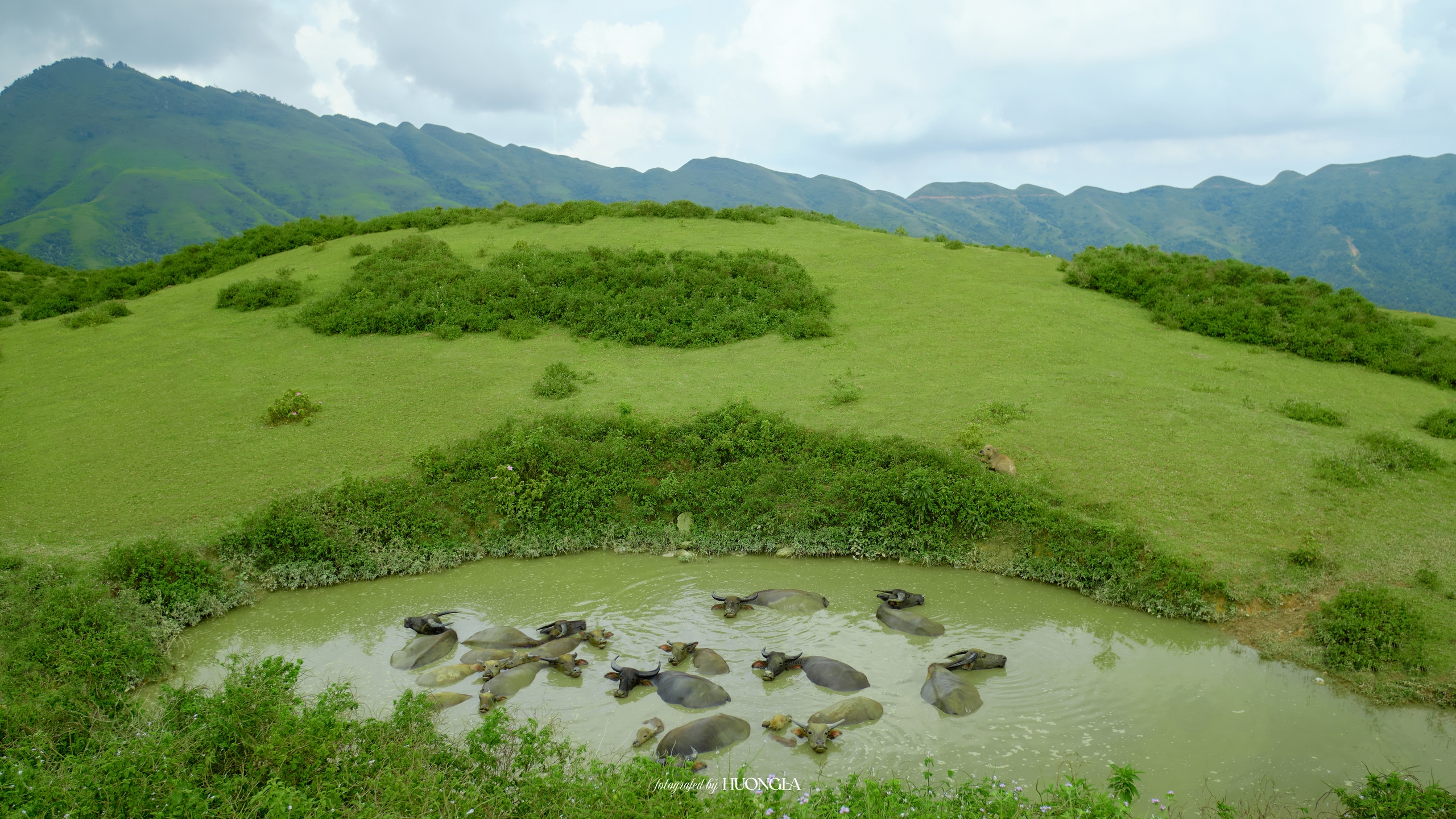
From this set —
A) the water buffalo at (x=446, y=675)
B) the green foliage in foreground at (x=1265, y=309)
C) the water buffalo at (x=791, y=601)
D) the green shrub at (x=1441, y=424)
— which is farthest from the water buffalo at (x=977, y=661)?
the green foliage in foreground at (x=1265, y=309)

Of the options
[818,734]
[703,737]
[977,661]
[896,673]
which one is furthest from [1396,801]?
[703,737]

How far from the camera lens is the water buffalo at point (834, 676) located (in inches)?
273

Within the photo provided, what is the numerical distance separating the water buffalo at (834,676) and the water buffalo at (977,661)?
951mm

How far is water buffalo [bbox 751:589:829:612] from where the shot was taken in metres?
8.60

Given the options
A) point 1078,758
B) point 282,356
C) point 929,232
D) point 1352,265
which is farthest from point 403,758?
point 929,232

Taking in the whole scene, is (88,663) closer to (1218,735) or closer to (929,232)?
(1218,735)

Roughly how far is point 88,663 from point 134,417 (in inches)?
343

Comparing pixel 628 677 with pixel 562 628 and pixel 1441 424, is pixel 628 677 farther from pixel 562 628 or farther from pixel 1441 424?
pixel 1441 424

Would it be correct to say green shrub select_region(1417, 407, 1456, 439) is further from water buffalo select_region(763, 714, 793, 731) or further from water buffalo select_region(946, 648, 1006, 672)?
water buffalo select_region(763, 714, 793, 731)

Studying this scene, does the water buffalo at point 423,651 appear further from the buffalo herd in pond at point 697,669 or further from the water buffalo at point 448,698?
the water buffalo at point 448,698

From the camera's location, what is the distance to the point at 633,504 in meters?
11.0

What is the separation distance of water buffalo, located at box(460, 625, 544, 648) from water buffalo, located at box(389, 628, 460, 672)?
23cm

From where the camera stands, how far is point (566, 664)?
7.32 metres

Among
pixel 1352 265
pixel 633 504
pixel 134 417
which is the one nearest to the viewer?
pixel 633 504
